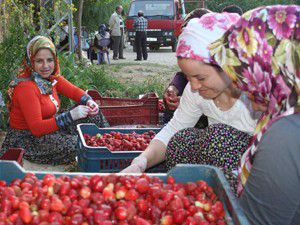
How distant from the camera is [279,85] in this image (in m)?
1.84

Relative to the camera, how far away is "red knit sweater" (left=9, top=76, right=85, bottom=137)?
408cm

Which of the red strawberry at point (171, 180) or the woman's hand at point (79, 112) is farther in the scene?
the woman's hand at point (79, 112)

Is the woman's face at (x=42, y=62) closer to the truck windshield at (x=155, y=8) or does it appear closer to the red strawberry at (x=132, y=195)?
the red strawberry at (x=132, y=195)

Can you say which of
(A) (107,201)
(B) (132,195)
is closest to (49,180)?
(A) (107,201)

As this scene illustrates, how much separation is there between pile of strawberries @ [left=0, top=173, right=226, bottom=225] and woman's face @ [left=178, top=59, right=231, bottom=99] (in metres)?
0.51

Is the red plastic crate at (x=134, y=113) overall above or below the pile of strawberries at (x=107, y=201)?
below

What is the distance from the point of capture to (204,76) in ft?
7.82

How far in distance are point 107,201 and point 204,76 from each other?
817 millimetres

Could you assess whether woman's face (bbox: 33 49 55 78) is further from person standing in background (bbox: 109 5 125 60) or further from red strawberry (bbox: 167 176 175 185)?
person standing in background (bbox: 109 5 125 60)

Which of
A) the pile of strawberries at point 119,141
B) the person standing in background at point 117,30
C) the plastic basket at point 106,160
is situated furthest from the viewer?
the person standing in background at point 117,30

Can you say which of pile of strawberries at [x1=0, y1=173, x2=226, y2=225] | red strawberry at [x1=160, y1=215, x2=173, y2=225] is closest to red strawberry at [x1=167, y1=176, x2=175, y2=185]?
pile of strawberries at [x1=0, y1=173, x2=226, y2=225]

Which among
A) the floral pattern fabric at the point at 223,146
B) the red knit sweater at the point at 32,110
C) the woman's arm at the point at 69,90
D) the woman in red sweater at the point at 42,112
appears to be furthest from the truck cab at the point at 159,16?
the floral pattern fabric at the point at 223,146

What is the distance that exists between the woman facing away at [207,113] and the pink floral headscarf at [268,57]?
0.35 meters

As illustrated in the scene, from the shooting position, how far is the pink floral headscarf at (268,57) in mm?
1772
